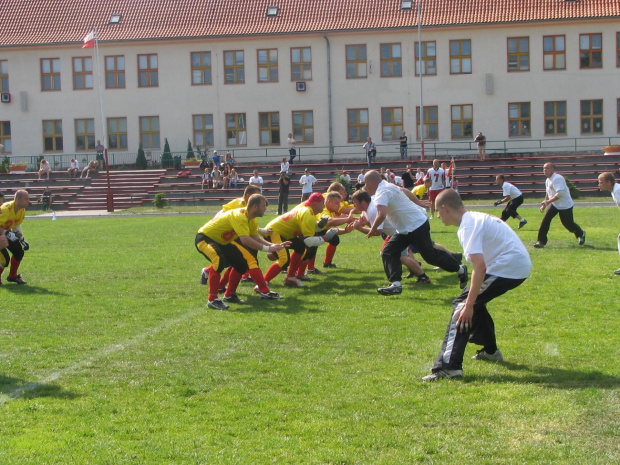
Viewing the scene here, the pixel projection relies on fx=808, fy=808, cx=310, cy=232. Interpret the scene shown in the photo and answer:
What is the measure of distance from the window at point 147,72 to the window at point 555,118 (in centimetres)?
2324

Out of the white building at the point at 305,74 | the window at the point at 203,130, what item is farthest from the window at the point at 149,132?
the window at the point at 203,130

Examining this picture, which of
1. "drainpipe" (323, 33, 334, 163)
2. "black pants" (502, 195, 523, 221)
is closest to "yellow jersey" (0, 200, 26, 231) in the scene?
"black pants" (502, 195, 523, 221)

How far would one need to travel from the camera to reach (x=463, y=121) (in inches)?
1849

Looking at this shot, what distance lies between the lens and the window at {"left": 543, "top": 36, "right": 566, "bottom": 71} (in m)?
45.8

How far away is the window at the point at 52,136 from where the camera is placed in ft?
165

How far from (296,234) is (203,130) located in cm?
3693

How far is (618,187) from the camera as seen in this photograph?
13250mm

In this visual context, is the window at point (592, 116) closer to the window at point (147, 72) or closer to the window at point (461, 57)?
the window at point (461, 57)

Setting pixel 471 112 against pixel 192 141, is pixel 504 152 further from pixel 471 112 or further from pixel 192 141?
pixel 192 141

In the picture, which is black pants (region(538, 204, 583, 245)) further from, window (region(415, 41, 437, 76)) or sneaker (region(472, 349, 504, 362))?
window (region(415, 41, 437, 76))

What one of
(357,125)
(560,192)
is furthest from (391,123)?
(560,192)

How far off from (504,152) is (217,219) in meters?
36.5

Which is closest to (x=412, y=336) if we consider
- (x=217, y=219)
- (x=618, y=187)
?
(x=217, y=219)

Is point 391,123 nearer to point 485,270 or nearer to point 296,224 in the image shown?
point 296,224
